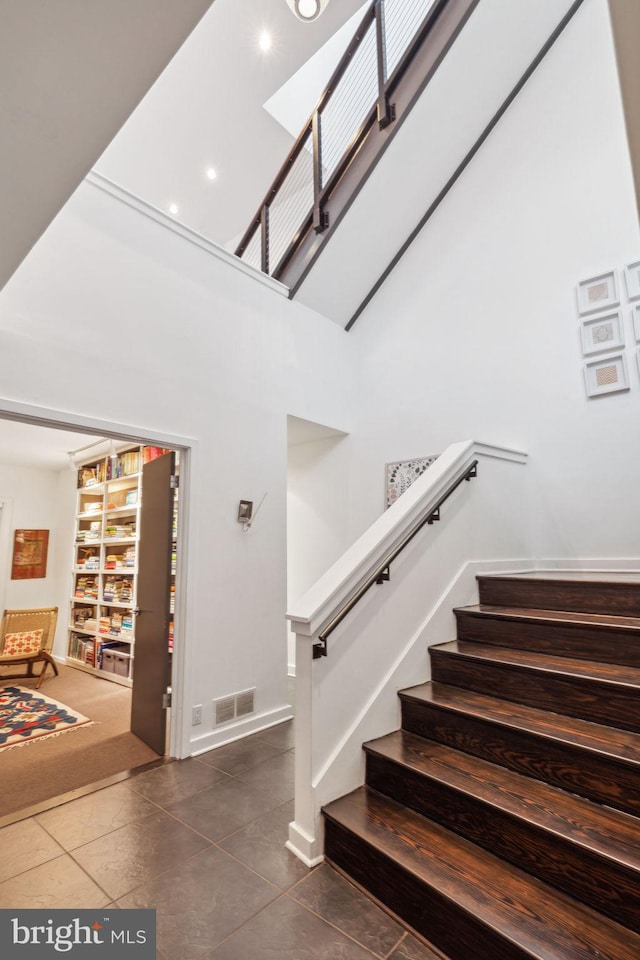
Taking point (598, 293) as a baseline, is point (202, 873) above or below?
below

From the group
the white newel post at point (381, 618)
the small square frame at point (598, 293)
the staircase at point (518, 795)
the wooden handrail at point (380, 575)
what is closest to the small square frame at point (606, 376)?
the small square frame at point (598, 293)

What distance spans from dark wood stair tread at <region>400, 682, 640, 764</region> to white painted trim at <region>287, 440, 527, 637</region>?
28.8 inches

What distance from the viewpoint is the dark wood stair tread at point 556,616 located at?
2.20m

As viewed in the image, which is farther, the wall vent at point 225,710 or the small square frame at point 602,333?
the small square frame at point 602,333

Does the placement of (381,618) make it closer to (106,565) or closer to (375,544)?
(375,544)

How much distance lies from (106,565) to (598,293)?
6139mm

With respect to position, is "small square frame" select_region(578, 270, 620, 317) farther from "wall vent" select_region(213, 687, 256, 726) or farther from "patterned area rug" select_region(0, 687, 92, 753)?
"patterned area rug" select_region(0, 687, 92, 753)

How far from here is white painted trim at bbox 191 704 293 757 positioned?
318 centimetres

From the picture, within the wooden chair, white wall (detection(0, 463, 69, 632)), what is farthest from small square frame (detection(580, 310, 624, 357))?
white wall (detection(0, 463, 69, 632))

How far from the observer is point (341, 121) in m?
4.34

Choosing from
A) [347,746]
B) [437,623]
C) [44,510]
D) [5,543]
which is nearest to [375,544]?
[437,623]

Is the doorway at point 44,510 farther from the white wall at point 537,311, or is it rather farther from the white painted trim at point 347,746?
the white wall at point 537,311

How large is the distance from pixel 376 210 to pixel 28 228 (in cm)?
346

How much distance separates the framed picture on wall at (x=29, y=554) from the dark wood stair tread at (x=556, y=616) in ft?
21.0
